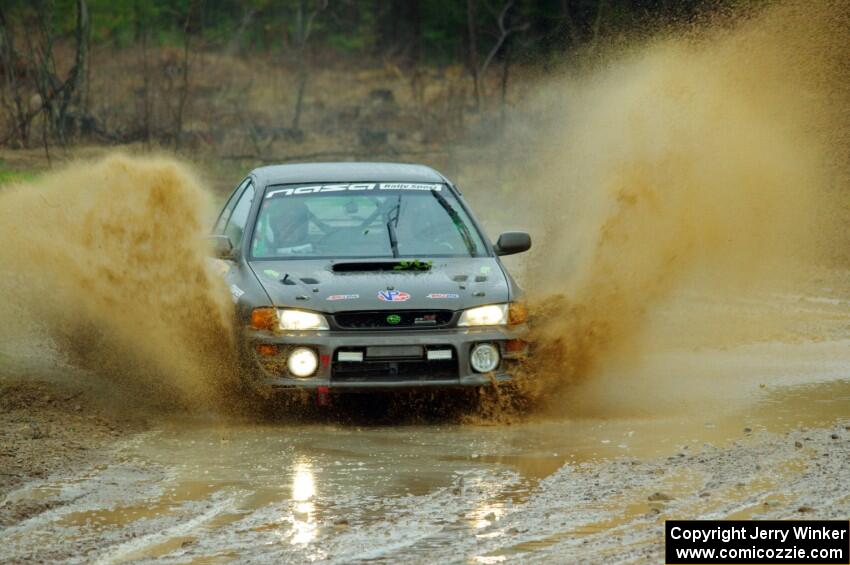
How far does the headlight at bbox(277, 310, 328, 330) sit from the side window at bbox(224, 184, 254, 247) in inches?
54.9

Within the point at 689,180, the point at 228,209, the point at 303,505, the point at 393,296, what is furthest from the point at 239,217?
the point at 689,180

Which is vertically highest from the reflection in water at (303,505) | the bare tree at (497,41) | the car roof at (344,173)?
the bare tree at (497,41)

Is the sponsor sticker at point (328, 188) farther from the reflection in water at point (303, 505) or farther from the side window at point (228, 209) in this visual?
the reflection in water at point (303, 505)

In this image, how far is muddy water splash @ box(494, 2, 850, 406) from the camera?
432 inches

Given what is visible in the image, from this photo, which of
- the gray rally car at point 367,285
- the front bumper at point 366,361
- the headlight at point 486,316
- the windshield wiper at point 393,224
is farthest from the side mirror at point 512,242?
the front bumper at point 366,361

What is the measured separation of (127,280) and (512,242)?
2.63 m

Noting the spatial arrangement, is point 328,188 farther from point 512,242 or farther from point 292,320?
point 292,320

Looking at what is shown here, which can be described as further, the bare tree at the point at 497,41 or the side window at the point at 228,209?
the bare tree at the point at 497,41

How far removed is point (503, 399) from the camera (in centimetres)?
952

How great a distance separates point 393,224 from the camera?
34.4 ft

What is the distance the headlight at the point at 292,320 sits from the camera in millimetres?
9117

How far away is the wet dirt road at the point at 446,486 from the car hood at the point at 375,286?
75cm

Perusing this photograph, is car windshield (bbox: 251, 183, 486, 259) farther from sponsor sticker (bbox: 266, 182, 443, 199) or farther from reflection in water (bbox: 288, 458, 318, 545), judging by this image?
reflection in water (bbox: 288, 458, 318, 545)

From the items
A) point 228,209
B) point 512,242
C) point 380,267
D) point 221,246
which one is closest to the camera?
point 380,267
